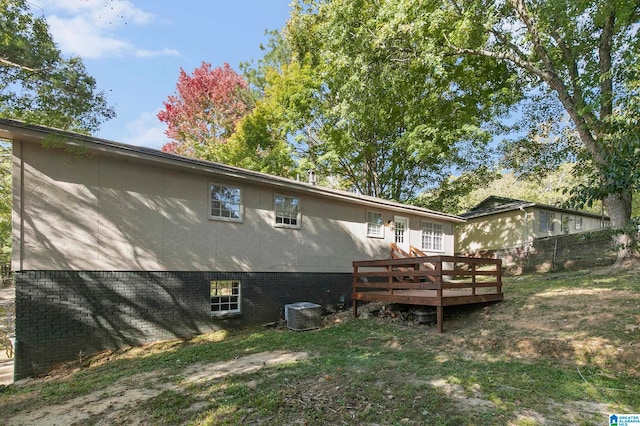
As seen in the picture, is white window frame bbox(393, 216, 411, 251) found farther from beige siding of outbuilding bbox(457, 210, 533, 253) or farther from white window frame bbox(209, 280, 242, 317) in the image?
beige siding of outbuilding bbox(457, 210, 533, 253)

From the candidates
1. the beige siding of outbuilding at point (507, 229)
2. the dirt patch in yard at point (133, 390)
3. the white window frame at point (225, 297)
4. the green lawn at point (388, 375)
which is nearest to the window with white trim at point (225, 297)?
the white window frame at point (225, 297)

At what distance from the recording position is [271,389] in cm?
436

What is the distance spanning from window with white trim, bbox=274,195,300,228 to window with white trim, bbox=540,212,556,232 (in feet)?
55.2

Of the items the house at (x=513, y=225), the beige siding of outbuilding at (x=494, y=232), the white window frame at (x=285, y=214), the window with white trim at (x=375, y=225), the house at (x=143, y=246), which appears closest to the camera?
the house at (x=143, y=246)

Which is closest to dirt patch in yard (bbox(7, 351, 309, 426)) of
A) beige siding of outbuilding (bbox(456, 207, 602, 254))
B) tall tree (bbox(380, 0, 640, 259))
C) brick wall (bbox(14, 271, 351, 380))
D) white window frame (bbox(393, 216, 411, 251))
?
brick wall (bbox(14, 271, 351, 380))

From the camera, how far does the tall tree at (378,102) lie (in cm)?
1412

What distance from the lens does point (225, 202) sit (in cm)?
934

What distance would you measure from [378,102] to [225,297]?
462 inches

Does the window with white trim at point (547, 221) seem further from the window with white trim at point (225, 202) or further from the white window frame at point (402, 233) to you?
the window with white trim at point (225, 202)

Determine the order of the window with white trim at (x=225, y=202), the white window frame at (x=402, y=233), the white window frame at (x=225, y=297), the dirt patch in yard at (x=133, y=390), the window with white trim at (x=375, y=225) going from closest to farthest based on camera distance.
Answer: the dirt patch in yard at (x=133, y=390) → the white window frame at (x=225, y=297) → the window with white trim at (x=225, y=202) → the window with white trim at (x=375, y=225) → the white window frame at (x=402, y=233)

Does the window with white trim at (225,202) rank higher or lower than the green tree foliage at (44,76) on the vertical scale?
lower

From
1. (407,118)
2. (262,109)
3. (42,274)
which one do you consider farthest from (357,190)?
(42,274)

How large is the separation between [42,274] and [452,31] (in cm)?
1537

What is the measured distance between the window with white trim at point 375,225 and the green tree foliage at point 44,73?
30.3 feet
